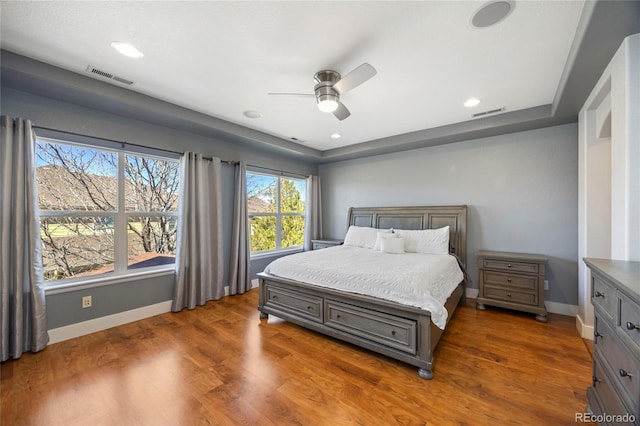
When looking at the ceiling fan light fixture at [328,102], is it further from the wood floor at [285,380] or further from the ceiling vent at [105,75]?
the wood floor at [285,380]

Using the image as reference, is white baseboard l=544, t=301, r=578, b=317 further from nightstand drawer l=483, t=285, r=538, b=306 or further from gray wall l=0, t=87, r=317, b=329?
gray wall l=0, t=87, r=317, b=329

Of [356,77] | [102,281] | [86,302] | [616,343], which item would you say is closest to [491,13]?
[356,77]

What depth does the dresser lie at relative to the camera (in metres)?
1.02

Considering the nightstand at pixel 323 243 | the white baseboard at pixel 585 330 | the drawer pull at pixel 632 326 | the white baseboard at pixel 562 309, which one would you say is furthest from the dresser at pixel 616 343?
the nightstand at pixel 323 243

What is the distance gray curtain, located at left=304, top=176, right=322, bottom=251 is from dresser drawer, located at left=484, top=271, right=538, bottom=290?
3173mm

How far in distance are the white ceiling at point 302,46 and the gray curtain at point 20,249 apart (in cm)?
83

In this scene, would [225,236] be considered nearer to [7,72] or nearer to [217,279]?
[217,279]

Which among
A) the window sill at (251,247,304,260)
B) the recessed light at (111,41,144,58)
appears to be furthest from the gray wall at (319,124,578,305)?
the recessed light at (111,41,144,58)

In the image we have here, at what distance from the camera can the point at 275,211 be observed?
5.00m

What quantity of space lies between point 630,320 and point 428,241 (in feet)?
8.79

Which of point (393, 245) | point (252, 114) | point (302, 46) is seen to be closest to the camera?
Answer: point (302, 46)

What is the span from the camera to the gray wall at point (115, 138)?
2467 millimetres

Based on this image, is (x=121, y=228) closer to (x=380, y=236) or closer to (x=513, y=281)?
(x=380, y=236)

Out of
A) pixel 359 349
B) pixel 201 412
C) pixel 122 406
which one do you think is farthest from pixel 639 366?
pixel 122 406
